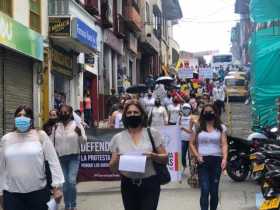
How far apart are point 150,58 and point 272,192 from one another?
144 ft

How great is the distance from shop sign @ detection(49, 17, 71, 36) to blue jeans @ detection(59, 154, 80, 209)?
10503 millimetres

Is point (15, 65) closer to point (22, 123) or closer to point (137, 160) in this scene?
point (22, 123)

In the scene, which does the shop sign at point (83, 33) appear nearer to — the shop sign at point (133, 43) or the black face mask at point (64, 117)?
the black face mask at point (64, 117)

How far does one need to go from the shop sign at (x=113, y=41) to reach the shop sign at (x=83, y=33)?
698 centimetres

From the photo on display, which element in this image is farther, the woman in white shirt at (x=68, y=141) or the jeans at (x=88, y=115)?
the jeans at (x=88, y=115)

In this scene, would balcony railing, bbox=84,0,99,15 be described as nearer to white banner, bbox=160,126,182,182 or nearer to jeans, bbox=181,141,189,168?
jeans, bbox=181,141,189,168

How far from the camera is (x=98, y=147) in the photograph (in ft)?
45.0

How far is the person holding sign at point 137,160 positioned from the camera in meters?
6.79

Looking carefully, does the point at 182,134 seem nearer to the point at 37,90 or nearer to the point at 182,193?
the point at 182,193

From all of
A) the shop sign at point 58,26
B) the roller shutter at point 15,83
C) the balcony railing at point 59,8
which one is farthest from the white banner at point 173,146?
the balcony railing at point 59,8

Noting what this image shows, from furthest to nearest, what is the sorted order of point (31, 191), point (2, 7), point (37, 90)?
point (37, 90), point (2, 7), point (31, 191)

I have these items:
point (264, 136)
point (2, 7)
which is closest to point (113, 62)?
point (2, 7)

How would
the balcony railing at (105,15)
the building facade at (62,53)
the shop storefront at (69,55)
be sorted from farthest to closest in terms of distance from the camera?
1. the balcony railing at (105,15)
2. the shop storefront at (69,55)
3. the building facade at (62,53)

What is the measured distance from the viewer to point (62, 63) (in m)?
23.0
